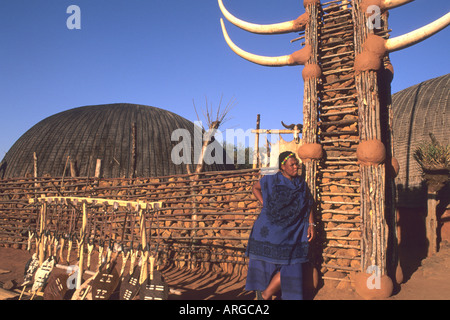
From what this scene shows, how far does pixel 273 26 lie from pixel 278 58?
1.66ft

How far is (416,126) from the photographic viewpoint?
11844mm

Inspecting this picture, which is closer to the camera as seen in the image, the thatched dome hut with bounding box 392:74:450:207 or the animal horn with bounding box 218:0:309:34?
the animal horn with bounding box 218:0:309:34

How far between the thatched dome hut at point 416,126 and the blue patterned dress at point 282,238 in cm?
794

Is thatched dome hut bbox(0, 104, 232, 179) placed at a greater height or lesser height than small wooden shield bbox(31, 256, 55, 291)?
greater

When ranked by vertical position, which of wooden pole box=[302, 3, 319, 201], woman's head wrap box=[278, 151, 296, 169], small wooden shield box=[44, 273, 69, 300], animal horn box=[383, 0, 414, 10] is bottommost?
small wooden shield box=[44, 273, 69, 300]

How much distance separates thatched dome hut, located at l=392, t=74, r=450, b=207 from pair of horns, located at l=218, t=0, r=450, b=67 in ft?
23.3

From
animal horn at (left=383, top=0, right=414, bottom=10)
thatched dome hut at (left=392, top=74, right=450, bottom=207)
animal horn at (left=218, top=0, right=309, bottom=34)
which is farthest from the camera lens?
thatched dome hut at (left=392, top=74, right=450, bottom=207)

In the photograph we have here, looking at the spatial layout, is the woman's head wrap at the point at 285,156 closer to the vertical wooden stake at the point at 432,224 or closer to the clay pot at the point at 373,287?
the clay pot at the point at 373,287

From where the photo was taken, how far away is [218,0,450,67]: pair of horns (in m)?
3.89

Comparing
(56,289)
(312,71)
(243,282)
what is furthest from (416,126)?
(56,289)

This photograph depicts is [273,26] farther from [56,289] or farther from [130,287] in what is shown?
[56,289]

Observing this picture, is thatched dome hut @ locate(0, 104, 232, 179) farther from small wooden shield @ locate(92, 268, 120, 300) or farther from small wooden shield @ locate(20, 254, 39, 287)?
small wooden shield @ locate(92, 268, 120, 300)

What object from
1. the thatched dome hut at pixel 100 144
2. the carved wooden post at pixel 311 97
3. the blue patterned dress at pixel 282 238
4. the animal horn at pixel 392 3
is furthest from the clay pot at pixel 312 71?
the thatched dome hut at pixel 100 144

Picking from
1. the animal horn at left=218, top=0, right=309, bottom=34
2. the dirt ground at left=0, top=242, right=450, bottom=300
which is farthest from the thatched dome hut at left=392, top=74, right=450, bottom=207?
the animal horn at left=218, top=0, right=309, bottom=34
